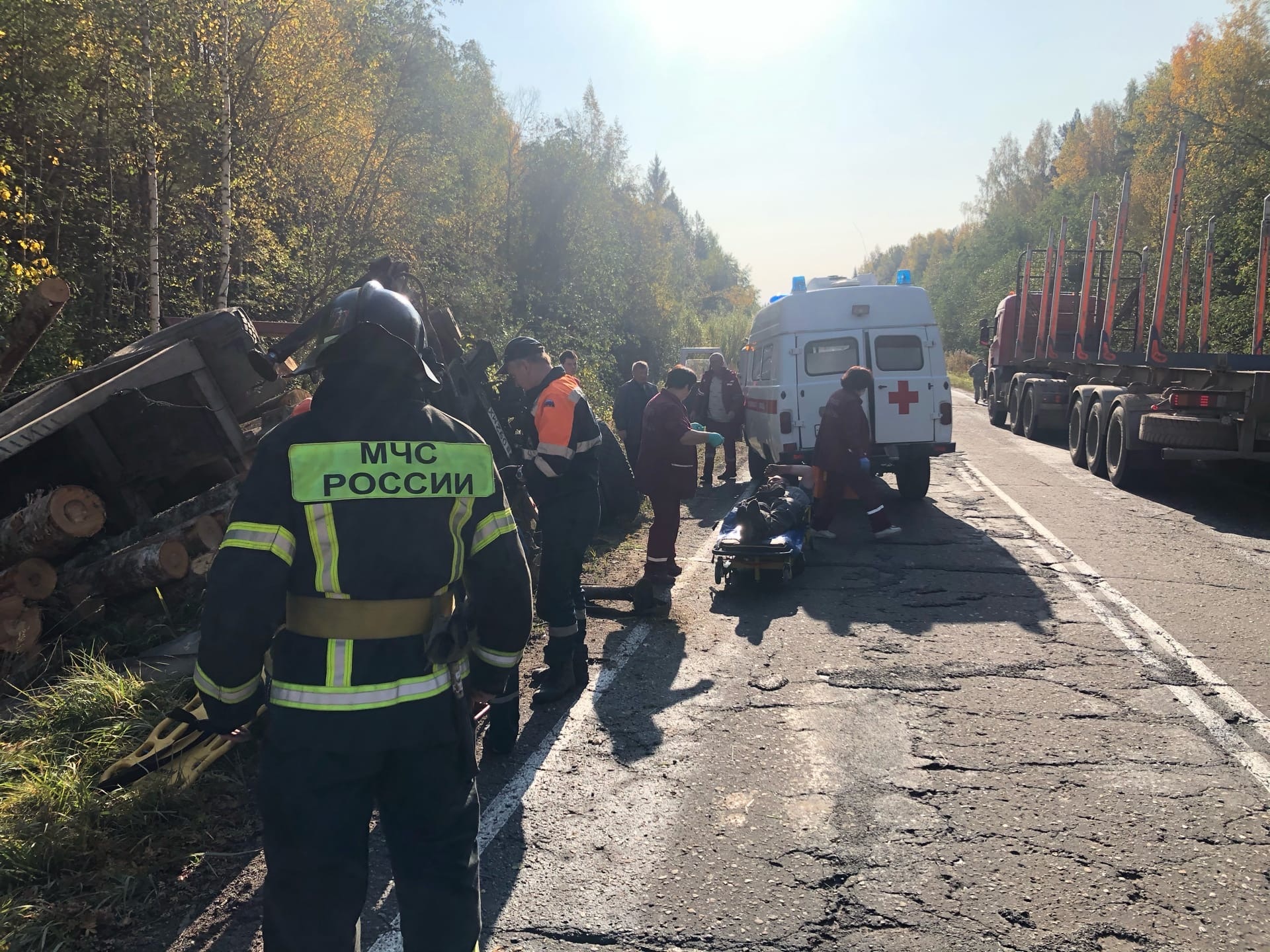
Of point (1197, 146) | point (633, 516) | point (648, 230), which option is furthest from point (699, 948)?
point (648, 230)

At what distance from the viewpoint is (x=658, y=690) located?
491cm

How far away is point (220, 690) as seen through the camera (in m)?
2.04

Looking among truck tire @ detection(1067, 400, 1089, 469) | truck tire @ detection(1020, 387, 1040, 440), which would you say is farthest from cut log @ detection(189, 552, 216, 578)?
truck tire @ detection(1020, 387, 1040, 440)

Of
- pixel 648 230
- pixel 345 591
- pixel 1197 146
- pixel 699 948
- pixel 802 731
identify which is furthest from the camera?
pixel 648 230

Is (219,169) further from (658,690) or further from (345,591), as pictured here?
(345,591)

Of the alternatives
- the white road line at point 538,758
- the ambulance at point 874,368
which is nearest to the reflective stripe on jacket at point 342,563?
the white road line at point 538,758

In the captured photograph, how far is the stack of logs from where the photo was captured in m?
4.83

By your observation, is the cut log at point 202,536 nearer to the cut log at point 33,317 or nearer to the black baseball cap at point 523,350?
the cut log at point 33,317

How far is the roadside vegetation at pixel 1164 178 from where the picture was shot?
23.1m

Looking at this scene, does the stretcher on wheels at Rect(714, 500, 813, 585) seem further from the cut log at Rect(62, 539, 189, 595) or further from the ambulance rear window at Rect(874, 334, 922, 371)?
the cut log at Rect(62, 539, 189, 595)

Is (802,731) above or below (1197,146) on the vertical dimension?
below

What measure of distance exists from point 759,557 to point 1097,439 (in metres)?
7.85

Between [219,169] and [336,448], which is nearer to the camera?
[336,448]

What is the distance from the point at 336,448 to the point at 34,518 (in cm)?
397
